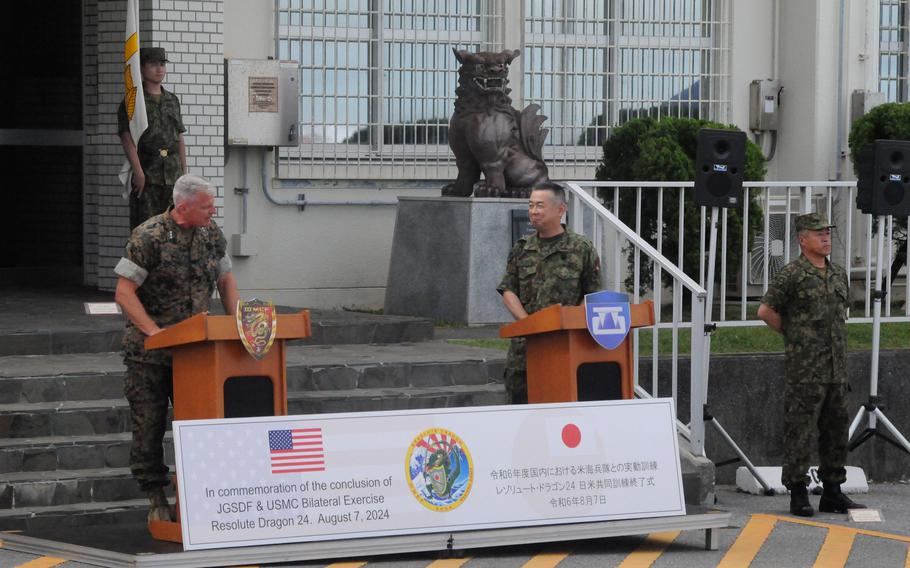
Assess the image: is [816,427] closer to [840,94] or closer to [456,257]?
[456,257]

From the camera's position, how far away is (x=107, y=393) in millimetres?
10680

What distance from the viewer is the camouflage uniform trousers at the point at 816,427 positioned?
10.8 m

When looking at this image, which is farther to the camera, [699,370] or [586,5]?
[586,5]

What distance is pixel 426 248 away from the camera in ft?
46.7

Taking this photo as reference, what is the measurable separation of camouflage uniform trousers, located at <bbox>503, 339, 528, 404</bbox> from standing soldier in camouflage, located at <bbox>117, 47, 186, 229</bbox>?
13.0 feet

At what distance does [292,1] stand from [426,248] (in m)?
2.54

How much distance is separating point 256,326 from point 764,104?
9.93 metres

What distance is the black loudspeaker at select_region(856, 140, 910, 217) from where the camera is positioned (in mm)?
12211

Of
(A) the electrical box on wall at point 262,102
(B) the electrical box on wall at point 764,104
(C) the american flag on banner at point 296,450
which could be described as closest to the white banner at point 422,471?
(C) the american flag on banner at point 296,450

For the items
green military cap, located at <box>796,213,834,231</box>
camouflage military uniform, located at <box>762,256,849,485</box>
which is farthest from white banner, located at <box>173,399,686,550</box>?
green military cap, located at <box>796,213,834,231</box>

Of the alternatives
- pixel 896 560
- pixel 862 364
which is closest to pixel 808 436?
pixel 896 560

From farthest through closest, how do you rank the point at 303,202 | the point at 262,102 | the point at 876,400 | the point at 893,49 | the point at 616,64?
the point at 893,49
the point at 616,64
the point at 303,202
the point at 262,102
the point at 876,400

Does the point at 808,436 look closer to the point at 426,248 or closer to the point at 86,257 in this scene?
the point at 426,248

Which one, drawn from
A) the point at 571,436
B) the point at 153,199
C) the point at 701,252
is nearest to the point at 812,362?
the point at 701,252
